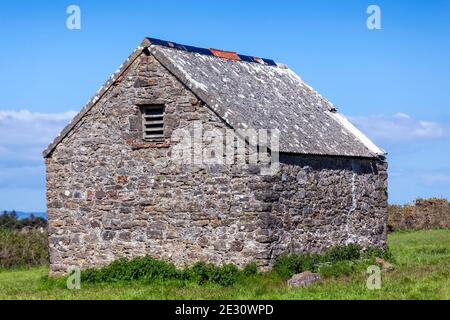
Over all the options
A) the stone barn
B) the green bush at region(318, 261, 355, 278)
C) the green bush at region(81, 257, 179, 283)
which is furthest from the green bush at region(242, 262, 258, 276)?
the green bush at region(81, 257, 179, 283)

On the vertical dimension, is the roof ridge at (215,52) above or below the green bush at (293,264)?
above

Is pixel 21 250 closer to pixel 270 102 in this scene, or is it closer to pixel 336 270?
pixel 270 102

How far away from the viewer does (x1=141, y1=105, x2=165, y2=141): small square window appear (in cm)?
2425

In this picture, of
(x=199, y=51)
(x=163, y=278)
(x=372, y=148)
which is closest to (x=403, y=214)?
(x=372, y=148)

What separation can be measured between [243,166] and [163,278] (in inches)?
129

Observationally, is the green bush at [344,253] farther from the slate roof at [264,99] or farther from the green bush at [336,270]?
the slate roof at [264,99]

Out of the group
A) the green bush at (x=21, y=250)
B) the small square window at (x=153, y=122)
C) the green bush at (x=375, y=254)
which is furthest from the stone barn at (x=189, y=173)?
the green bush at (x=21, y=250)

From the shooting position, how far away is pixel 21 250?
3347cm

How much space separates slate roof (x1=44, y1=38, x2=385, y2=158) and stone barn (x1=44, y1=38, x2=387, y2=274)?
0.06 meters

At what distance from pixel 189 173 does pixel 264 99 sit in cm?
404

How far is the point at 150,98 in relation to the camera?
79.8ft

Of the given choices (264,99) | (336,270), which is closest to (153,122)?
(264,99)

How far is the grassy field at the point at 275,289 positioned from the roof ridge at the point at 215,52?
6345 millimetres

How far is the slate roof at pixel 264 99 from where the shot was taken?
23.8m
